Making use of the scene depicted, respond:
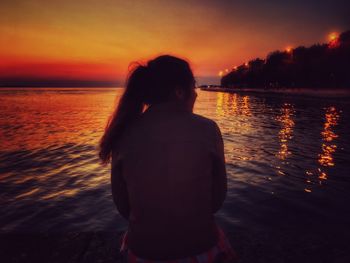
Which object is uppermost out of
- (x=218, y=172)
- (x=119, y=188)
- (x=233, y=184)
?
(x=218, y=172)

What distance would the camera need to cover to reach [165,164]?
178 centimetres

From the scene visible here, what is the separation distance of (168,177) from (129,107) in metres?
0.57

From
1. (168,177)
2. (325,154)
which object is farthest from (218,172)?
(325,154)

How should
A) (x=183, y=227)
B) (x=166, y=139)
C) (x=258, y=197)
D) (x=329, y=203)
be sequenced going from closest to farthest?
(x=166, y=139) < (x=183, y=227) < (x=329, y=203) < (x=258, y=197)

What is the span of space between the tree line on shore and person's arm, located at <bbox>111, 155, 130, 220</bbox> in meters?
69.4

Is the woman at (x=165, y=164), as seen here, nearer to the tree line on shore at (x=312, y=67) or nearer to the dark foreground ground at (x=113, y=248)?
the dark foreground ground at (x=113, y=248)

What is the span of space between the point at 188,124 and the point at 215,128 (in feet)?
0.65

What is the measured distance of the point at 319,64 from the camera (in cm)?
6644

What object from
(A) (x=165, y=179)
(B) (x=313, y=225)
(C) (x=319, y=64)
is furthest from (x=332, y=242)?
(C) (x=319, y=64)

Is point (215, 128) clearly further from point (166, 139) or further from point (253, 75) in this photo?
point (253, 75)

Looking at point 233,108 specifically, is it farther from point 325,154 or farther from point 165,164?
point 165,164

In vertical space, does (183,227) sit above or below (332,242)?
above

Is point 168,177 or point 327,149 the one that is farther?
point 327,149

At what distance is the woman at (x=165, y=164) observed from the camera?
1.78 meters
